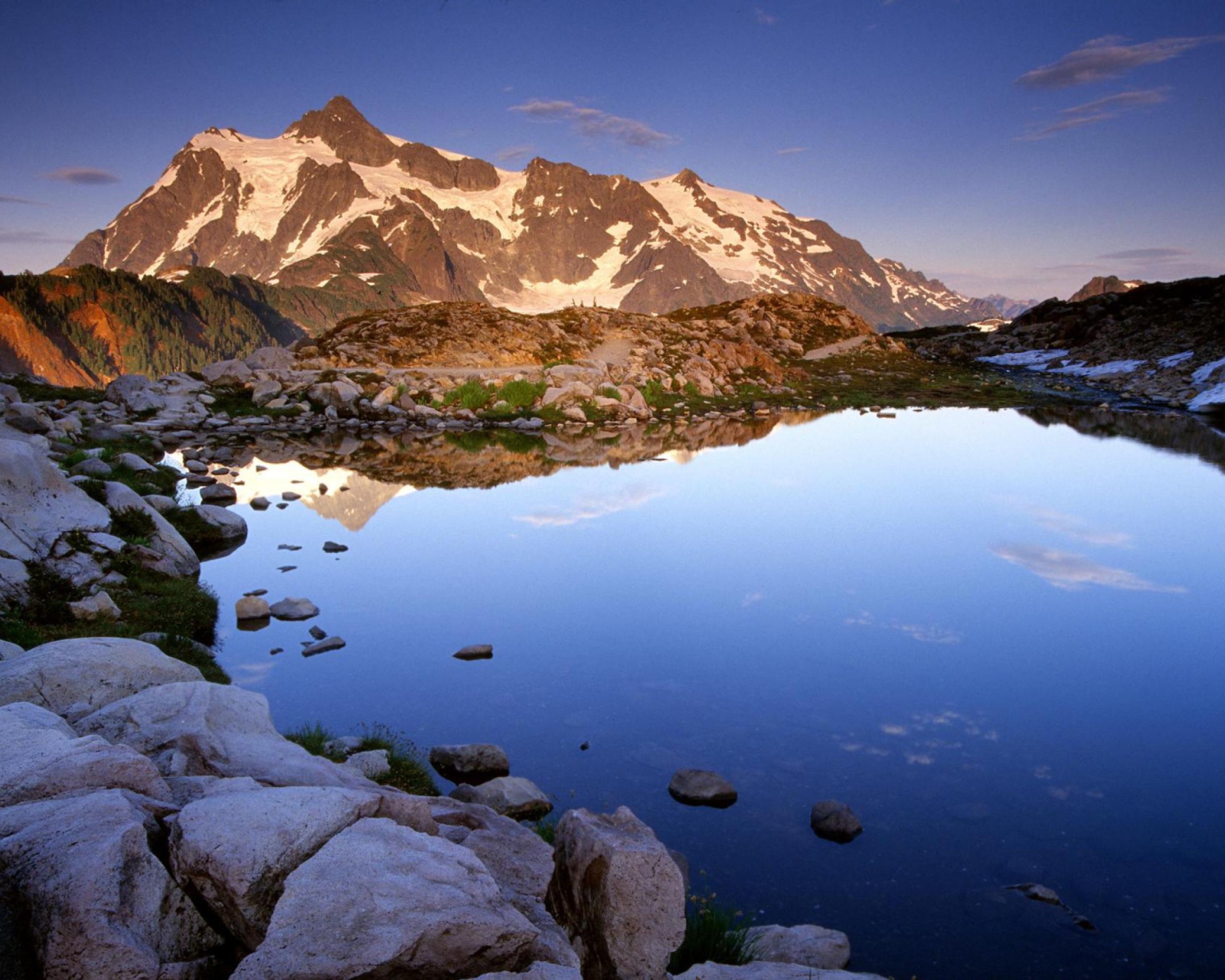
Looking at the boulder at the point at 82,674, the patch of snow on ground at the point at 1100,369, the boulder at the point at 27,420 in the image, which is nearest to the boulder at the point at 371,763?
the boulder at the point at 82,674

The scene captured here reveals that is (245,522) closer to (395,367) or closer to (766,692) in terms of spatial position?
(766,692)

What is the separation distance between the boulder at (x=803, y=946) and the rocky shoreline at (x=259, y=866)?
24mm

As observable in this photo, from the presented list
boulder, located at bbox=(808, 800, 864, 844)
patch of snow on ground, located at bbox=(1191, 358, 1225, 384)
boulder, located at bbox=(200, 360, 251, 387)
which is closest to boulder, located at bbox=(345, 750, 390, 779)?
boulder, located at bbox=(808, 800, 864, 844)

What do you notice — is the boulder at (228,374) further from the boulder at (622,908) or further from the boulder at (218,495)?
the boulder at (622,908)

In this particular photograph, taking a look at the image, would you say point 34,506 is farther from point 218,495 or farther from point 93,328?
point 93,328

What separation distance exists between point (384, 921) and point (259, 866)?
3.78 feet

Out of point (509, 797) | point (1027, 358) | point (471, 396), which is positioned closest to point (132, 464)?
point (509, 797)

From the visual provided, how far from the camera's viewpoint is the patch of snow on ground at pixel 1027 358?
107 m

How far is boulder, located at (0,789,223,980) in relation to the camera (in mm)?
5156

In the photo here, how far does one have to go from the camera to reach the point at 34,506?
17484mm

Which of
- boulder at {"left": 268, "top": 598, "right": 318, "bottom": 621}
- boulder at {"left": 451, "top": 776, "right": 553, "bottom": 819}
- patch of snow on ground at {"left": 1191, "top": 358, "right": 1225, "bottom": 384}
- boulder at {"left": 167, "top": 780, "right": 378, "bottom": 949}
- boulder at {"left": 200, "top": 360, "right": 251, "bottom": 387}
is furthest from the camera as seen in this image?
patch of snow on ground at {"left": 1191, "top": 358, "right": 1225, "bottom": 384}

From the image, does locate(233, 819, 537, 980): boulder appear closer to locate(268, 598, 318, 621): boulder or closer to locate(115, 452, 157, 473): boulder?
locate(268, 598, 318, 621): boulder

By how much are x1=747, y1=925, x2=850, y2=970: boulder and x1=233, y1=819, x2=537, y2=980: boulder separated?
359 centimetres

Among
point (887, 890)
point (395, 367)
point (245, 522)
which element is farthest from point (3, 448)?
point (395, 367)
